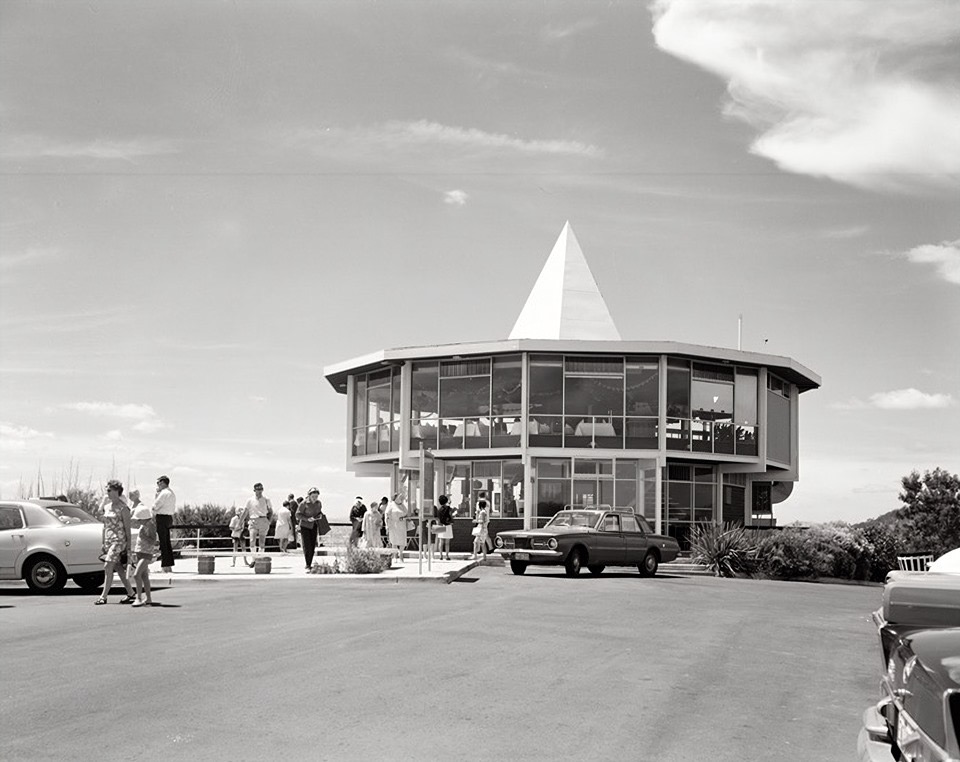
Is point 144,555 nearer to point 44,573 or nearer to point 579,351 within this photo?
point 44,573

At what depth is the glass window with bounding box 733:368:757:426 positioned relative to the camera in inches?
1460

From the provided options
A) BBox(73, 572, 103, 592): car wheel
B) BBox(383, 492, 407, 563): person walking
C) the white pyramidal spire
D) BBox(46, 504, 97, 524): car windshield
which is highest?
the white pyramidal spire

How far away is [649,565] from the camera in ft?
84.5

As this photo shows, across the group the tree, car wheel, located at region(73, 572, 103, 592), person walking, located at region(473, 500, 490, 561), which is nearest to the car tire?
person walking, located at region(473, 500, 490, 561)

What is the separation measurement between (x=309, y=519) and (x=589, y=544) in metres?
5.80

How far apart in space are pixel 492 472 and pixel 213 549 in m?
8.72

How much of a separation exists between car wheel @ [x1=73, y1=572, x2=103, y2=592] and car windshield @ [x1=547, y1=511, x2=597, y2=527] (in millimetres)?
9824

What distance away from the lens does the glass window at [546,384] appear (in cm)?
3534

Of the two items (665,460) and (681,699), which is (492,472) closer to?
(665,460)

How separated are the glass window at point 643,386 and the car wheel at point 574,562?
460 inches

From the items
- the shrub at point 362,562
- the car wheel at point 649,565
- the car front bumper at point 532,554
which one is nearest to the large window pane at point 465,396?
the car wheel at point 649,565

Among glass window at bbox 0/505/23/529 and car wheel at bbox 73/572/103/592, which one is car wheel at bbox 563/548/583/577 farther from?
glass window at bbox 0/505/23/529

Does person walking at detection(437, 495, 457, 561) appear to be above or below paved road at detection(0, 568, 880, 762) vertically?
above

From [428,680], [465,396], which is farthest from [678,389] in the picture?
[428,680]
